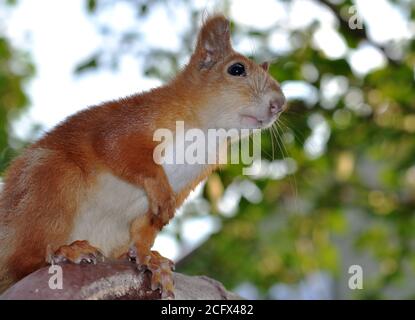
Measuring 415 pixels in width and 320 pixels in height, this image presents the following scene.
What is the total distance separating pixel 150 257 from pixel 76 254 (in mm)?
368

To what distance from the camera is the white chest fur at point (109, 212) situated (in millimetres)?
3656

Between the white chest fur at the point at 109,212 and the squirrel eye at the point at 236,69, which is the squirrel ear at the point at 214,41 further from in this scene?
the white chest fur at the point at 109,212

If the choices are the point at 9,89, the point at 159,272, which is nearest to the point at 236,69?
the point at 159,272

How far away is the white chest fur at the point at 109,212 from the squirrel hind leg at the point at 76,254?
325mm

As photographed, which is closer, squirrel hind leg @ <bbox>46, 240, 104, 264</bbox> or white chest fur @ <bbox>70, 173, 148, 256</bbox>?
squirrel hind leg @ <bbox>46, 240, 104, 264</bbox>

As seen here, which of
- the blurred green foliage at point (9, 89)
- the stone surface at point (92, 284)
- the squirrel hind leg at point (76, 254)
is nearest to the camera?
the stone surface at point (92, 284)

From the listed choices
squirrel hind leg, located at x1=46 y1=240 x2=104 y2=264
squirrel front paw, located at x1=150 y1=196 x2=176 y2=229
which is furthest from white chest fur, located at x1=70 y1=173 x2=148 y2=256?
squirrel hind leg, located at x1=46 y1=240 x2=104 y2=264

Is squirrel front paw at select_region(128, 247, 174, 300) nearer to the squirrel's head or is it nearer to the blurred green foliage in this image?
the squirrel's head

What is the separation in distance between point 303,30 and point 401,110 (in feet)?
4.01

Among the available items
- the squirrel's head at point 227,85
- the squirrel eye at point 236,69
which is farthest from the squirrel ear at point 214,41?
the squirrel eye at point 236,69

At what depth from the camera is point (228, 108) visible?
4105mm

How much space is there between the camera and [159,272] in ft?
10.6

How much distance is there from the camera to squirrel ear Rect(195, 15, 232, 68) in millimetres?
4332
